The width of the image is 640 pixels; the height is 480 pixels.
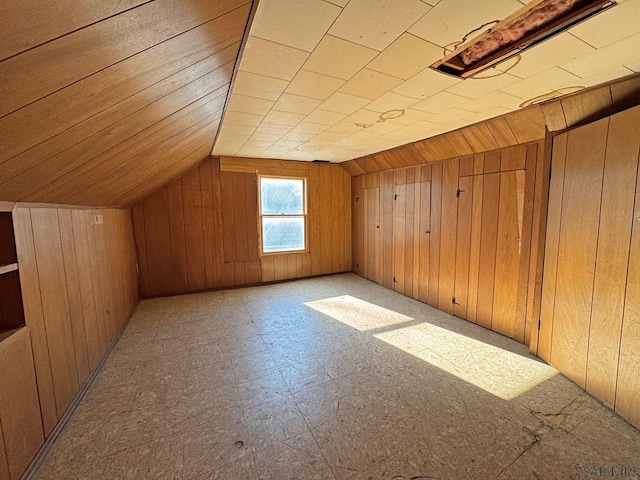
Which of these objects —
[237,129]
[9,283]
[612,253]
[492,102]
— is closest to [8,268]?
[9,283]

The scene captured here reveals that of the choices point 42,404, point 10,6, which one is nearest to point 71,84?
point 10,6

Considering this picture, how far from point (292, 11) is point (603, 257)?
2.46 meters

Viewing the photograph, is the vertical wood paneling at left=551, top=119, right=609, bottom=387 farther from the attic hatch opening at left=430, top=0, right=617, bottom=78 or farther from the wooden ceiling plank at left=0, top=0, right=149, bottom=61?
the wooden ceiling plank at left=0, top=0, right=149, bottom=61

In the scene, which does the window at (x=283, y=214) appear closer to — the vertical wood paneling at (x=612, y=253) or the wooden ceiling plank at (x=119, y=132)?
the wooden ceiling plank at (x=119, y=132)

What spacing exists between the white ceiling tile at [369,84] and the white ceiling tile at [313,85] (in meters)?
0.09

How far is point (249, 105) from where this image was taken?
217 cm

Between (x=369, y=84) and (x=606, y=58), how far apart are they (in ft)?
4.40

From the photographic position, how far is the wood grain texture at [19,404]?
3.99 feet

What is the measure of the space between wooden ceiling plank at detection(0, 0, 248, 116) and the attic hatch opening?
1.27m

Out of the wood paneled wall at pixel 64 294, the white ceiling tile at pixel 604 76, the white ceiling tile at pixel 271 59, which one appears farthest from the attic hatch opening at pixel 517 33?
the wood paneled wall at pixel 64 294

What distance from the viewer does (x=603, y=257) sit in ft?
5.93

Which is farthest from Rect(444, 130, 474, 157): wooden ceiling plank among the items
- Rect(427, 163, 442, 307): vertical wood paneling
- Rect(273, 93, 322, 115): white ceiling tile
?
Rect(273, 93, 322, 115): white ceiling tile

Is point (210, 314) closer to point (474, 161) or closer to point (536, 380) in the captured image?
point (536, 380)

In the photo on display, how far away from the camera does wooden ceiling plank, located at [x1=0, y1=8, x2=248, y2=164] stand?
36.7 inches
